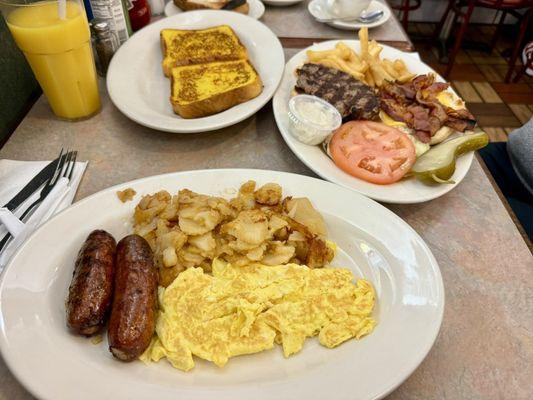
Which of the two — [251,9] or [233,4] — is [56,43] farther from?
[251,9]

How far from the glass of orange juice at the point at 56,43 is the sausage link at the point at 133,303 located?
1044 millimetres

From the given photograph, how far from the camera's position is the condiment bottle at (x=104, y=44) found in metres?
2.17

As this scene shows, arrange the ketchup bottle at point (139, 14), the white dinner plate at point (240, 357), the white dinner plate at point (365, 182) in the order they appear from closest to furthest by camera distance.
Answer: the white dinner plate at point (240, 357), the white dinner plate at point (365, 182), the ketchup bottle at point (139, 14)

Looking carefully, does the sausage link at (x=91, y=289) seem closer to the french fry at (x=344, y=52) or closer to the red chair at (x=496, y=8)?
the french fry at (x=344, y=52)

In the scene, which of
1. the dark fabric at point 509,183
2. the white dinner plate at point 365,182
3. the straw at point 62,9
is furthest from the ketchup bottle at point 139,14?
the dark fabric at point 509,183

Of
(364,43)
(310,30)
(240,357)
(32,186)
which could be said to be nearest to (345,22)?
(310,30)

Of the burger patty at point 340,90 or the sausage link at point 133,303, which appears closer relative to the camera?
the sausage link at point 133,303

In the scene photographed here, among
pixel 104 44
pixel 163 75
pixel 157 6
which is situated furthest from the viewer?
pixel 157 6

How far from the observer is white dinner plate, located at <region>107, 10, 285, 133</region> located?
189 cm

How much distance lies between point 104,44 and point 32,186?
1042 mm

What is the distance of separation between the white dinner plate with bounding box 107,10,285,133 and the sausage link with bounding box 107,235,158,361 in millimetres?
777

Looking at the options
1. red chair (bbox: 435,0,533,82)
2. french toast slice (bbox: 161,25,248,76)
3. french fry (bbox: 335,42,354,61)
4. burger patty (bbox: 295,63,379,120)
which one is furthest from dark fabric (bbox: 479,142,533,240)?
red chair (bbox: 435,0,533,82)

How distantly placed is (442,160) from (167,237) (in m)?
1.20

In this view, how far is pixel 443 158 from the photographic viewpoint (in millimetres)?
1708
